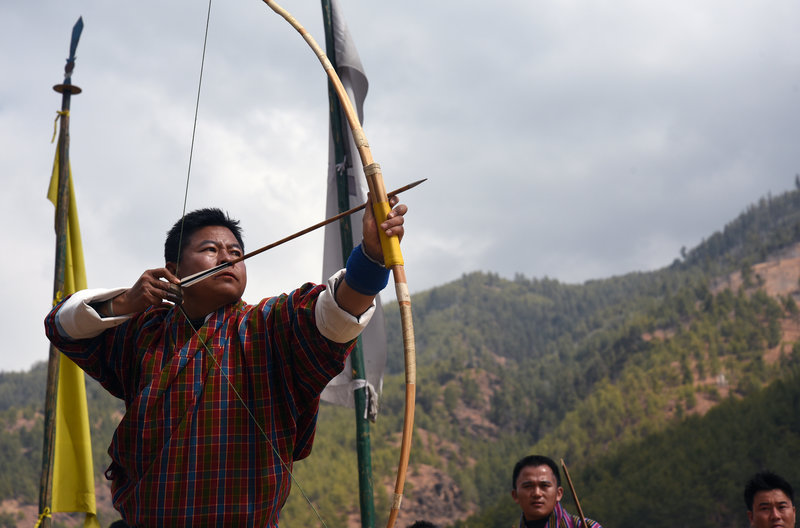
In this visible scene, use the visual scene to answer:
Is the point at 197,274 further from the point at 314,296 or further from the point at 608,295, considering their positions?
the point at 608,295

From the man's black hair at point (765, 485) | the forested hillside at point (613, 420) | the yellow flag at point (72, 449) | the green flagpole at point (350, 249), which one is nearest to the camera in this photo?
the man's black hair at point (765, 485)

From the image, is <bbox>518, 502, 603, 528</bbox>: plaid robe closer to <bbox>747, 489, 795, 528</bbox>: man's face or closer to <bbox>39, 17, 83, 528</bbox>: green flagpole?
<bbox>747, 489, 795, 528</bbox>: man's face

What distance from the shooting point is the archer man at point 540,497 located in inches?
193

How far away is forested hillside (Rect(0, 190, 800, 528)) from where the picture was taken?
5850cm

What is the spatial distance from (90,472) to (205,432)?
13.7 feet

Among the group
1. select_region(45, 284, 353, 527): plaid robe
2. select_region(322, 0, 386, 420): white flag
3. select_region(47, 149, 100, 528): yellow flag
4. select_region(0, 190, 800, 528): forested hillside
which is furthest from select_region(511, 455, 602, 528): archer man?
select_region(0, 190, 800, 528): forested hillside

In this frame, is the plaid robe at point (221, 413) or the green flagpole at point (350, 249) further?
the green flagpole at point (350, 249)

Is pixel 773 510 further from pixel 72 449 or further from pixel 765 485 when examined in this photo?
pixel 72 449

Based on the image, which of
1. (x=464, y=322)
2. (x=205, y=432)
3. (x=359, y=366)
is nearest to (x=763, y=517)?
(x=359, y=366)

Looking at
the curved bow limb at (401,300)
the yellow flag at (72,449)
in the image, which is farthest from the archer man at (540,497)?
the yellow flag at (72,449)

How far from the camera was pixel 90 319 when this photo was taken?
2.96 metres

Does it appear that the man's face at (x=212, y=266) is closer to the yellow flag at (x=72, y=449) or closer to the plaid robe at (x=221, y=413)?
the plaid robe at (x=221, y=413)

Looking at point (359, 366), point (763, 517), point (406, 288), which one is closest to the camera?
point (406, 288)

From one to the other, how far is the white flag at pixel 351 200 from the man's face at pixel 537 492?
1.02m
